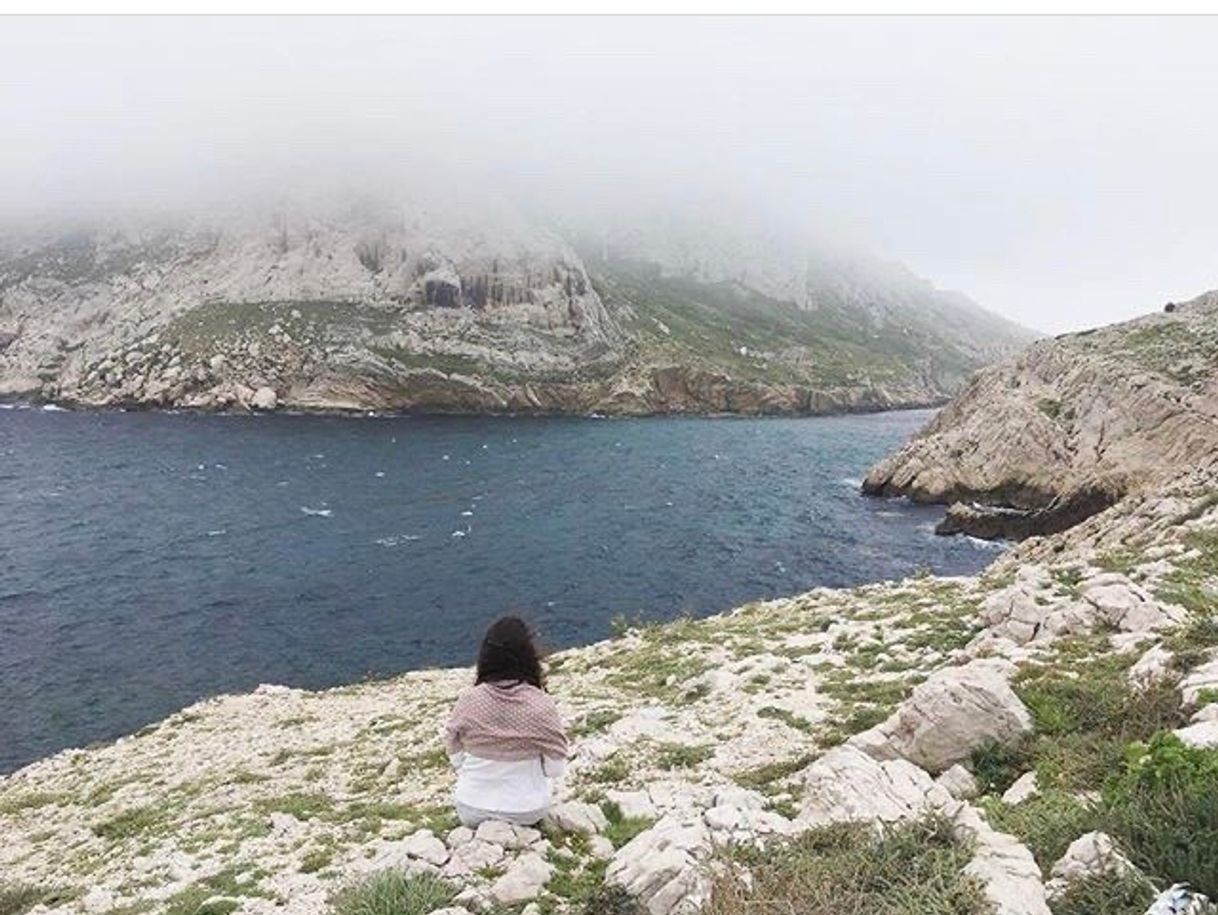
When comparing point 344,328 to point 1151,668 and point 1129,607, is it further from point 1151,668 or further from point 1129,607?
point 1151,668

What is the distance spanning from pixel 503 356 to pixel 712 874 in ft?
544

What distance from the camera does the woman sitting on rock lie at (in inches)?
426

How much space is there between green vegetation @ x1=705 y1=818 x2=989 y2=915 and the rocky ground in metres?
0.07

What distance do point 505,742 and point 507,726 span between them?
8.5 inches

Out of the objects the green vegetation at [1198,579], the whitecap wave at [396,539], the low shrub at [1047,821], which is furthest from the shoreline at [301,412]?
the low shrub at [1047,821]

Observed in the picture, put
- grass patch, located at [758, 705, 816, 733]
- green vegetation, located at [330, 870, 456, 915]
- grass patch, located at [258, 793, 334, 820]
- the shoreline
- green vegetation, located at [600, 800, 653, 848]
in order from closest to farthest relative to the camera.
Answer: green vegetation, located at [330, 870, 456, 915]
green vegetation, located at [600, 800, 653, 848]
grass patch, located at [258, 793, 334, 820]
grass patch, located at [758, 705, 816, 733]
the shoreline

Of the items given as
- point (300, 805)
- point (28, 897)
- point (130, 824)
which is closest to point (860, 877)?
point (300, 805)

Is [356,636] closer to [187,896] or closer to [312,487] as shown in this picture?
[187,896]

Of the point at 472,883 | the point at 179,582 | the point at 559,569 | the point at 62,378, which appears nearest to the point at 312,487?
the point at 179,582

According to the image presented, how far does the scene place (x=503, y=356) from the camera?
558ft

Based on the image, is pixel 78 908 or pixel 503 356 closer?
pixel 78 908

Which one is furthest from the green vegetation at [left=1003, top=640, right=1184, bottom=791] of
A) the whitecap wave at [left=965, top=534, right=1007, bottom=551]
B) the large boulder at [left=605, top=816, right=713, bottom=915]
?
the whitecap wave at [left=965, top=534, right=1007, bottom=551]

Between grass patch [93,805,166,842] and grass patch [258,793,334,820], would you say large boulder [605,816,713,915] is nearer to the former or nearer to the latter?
grass patch [258,793,334,820]

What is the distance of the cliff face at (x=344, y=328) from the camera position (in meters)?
153
